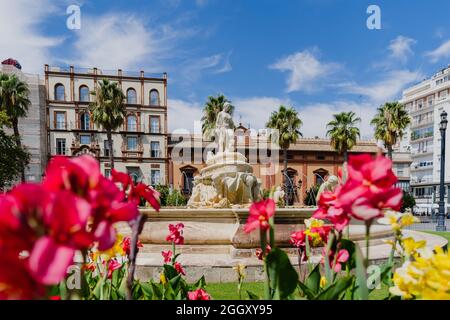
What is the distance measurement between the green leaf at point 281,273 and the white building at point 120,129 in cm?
4034

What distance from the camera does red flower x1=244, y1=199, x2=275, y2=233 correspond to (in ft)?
3.79

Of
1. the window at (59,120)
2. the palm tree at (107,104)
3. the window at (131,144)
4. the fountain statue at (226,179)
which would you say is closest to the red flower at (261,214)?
the fountain statue at (226,179)

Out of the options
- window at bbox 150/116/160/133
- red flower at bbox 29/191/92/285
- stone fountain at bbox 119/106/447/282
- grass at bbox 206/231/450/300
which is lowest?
grass at bbox 206/231/450/300

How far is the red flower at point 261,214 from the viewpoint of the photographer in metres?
1.16

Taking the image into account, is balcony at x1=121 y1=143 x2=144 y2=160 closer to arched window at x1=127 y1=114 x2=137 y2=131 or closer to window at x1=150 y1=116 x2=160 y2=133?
→ arched window at x1=127 y1=114 x2=137 y2=131

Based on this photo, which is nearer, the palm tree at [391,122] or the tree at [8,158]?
the tree at [8,158]

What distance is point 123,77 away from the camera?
4378 cm

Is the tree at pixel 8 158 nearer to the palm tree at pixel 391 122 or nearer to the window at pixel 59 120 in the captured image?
the window at pixel 59 120

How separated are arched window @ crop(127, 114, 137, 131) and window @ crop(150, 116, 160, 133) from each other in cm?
217

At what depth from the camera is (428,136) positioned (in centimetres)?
5588

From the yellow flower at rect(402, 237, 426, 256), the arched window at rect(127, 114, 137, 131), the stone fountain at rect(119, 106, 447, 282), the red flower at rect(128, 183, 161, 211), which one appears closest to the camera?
the red flower at rect(128, 183, 161, 211)

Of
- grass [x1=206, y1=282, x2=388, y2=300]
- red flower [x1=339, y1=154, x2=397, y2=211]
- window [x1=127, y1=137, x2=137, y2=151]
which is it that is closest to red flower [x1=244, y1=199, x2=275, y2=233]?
red flower [x1=339, y1=154, x2=397, y2=211]

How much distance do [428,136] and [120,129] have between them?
51320mm
